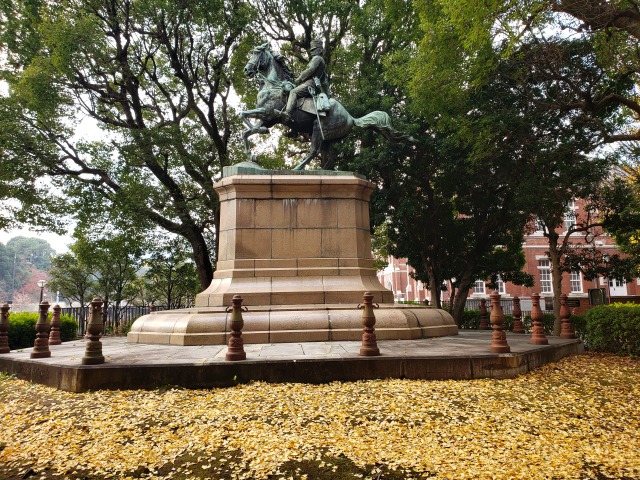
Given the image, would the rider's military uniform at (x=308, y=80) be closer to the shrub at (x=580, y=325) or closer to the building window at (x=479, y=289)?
the shrub at (x=580, y=325)

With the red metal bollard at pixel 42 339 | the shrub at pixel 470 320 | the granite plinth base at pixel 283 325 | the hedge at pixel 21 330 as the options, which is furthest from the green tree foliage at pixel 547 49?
the hedge at pixel 21 330

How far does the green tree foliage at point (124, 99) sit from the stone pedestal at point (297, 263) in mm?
10301

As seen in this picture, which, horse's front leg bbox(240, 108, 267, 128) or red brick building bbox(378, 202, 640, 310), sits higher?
horse's front leg bbox(240, 108, 267, 128)

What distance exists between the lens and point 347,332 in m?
8.54

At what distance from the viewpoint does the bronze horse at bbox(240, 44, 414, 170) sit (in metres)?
11.1

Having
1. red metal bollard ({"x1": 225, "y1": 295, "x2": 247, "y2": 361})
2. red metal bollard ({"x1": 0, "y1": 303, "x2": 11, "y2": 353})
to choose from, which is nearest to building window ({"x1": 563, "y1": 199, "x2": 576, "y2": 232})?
red metal bollard ({"x1": 225, "y1": 295, "x2": 247, "y2": 361})

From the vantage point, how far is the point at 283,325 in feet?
27.9

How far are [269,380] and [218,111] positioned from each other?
1862 cm

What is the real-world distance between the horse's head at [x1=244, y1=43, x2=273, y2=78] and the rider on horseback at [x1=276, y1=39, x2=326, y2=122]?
105cm

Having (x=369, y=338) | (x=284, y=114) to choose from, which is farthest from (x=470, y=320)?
(x=369, y=338)

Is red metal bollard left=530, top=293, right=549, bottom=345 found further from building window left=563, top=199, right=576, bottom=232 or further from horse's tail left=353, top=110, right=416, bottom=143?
building window left=563, top=199, right=576, bottom=232

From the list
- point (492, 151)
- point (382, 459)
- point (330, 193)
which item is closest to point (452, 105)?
point (492, 151)

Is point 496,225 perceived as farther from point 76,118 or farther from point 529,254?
point 529,254

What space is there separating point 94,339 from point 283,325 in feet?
10.9
